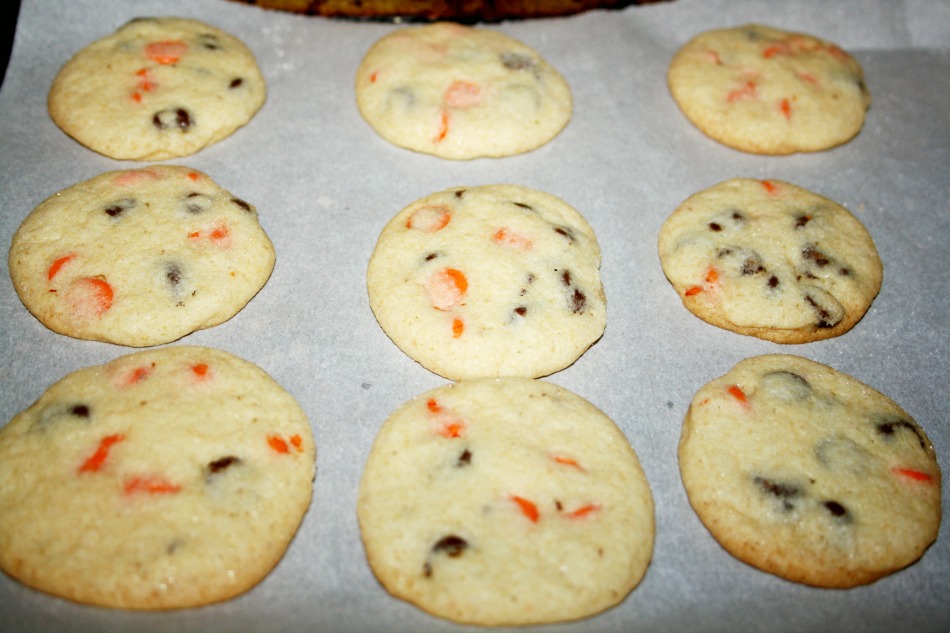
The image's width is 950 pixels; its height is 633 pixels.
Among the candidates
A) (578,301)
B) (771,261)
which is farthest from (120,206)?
(771,261)

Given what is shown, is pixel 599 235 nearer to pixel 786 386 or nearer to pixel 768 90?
pixel 786 386

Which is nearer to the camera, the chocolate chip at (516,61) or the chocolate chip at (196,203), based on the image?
the chocolate chip at (196,203)

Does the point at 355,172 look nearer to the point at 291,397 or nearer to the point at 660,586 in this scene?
the point at 291,397

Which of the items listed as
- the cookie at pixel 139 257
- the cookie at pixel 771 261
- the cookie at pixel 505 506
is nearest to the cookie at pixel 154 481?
the cookie at pixel 139 257

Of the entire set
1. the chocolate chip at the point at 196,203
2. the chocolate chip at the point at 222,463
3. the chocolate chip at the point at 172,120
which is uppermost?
Result: the chocolate chip at the point at 172,120

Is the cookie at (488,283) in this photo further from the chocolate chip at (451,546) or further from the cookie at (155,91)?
the cookie at (155,91)

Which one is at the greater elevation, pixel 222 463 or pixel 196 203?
pixel 196 203
